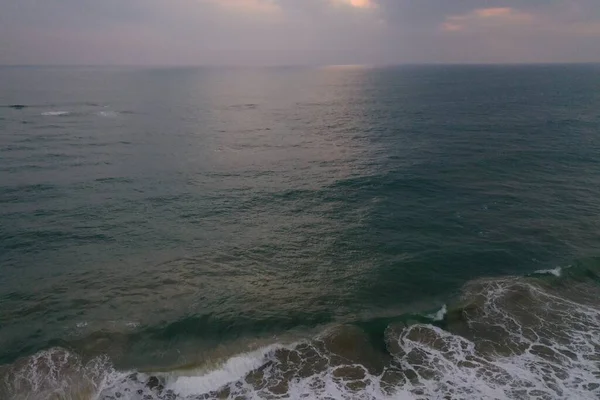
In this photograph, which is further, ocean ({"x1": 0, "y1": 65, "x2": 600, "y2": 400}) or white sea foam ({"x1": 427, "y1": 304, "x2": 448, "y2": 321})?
white sea foam ({"x1": 427, "y1": 304, "x2": 448, "y2": 321})

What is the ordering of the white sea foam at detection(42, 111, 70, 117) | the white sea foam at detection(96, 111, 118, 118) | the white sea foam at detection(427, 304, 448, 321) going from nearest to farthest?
the white sea foam at detection(427, 304, 448, 321), the white sea foam at detection(42, 111, 70, 117), the white sea foam at detection(96, 111, 118, 118)

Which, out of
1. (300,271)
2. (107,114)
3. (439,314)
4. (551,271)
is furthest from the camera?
(107,114)

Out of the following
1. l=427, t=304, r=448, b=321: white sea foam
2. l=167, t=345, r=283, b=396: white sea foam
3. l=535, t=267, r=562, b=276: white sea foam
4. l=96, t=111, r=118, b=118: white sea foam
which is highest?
l=96, t=111, r=118, b=118: white sea foam

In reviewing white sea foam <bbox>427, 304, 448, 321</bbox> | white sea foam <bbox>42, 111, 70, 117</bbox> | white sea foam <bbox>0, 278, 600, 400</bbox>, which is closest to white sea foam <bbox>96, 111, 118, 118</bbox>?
white sea foam <bbox>42, 111, 70, 117</bbox>

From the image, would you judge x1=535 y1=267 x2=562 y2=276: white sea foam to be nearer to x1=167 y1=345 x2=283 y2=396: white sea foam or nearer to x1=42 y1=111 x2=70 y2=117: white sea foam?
x1=167 y1=345 x2=283 y2=396: white sea foam

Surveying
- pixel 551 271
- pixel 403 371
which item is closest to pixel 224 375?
pixel 403 371

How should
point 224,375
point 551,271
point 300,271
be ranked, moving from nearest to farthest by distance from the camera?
point 224,375, point 551,271, point 300,271

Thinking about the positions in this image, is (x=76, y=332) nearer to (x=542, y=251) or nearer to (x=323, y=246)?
(x=323, y=246)

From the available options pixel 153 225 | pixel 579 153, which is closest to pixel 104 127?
pixel 153 225

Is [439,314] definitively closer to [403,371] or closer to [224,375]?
[403,371]

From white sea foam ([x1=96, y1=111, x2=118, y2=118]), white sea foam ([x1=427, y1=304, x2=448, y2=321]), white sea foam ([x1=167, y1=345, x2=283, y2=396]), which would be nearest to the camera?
white sea foam ([x1=167, y1=345, x2=283, y2=396])
